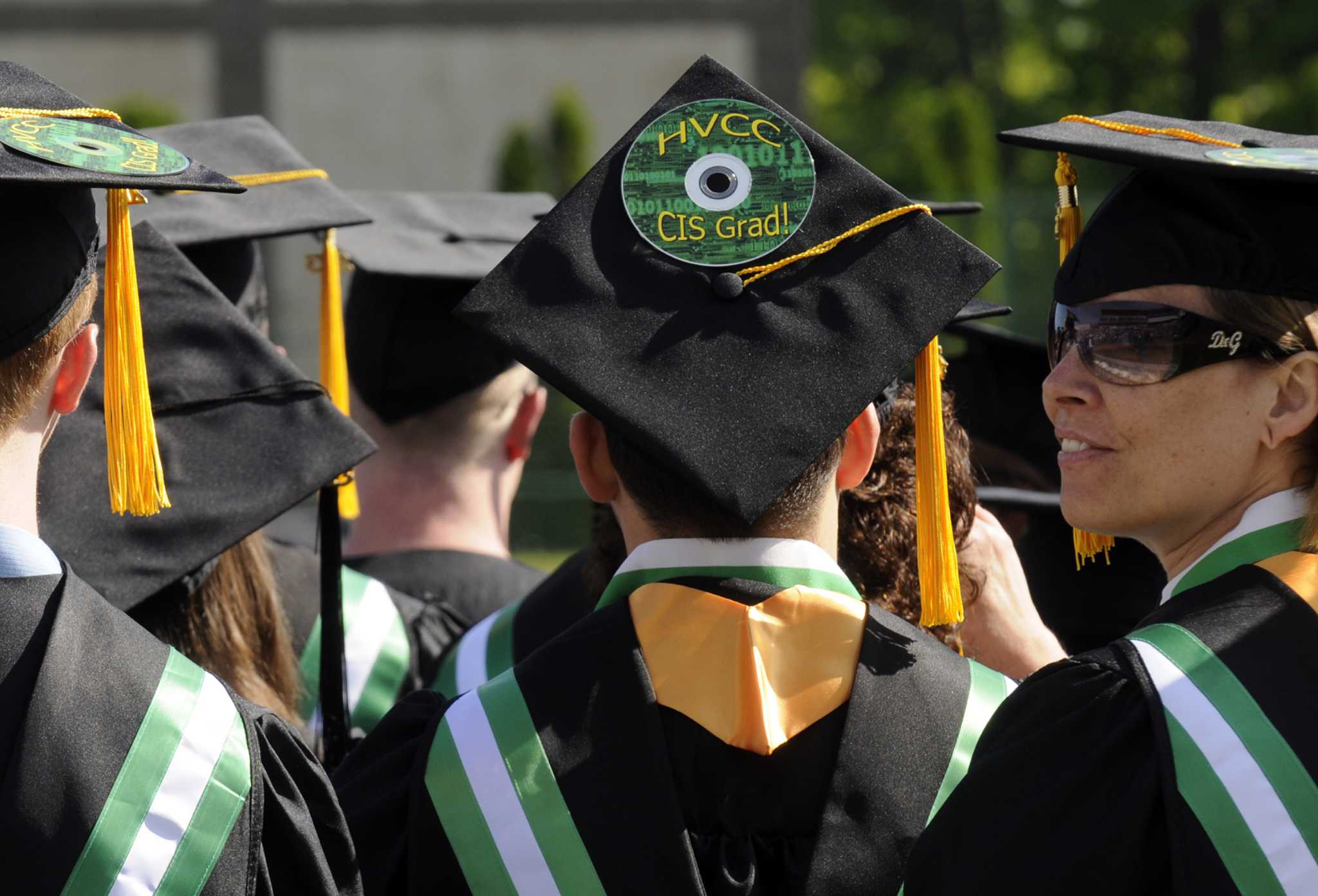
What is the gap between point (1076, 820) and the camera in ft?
5.90

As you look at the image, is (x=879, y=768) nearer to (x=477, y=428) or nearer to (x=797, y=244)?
(x=797, y=244)

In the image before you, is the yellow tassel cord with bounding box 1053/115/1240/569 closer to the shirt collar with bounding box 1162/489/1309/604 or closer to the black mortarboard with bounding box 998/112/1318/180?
the black mortarboard with bounding box 998/112/1318/180

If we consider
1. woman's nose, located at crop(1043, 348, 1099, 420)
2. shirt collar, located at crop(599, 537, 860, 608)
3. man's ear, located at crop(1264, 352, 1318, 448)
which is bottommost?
shirt collar, located at crop(599, 537, 860, 608)

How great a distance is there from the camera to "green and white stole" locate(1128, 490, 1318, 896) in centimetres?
173

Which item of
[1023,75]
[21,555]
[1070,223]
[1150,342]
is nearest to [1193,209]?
[1150,342]

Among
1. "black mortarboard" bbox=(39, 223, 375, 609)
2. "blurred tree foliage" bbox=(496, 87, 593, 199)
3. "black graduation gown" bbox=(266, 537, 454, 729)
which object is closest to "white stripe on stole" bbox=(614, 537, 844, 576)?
"black mortarboard" bbox=(39, 223, 375, 609)

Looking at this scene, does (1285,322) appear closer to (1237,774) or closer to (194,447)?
(1237,774)

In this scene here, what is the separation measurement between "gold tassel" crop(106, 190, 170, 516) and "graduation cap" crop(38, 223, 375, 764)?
18.7 inches

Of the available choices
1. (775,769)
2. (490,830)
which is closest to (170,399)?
(490,830)

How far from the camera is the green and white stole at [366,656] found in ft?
10.5

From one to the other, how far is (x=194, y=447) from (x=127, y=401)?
62 cm

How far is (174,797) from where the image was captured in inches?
74.2

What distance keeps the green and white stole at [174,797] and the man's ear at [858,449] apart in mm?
874

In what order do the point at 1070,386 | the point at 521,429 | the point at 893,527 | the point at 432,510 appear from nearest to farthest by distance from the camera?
the point at 1070,386 < the point at 893,527 < the point at 432,510 < the point at 521,429
